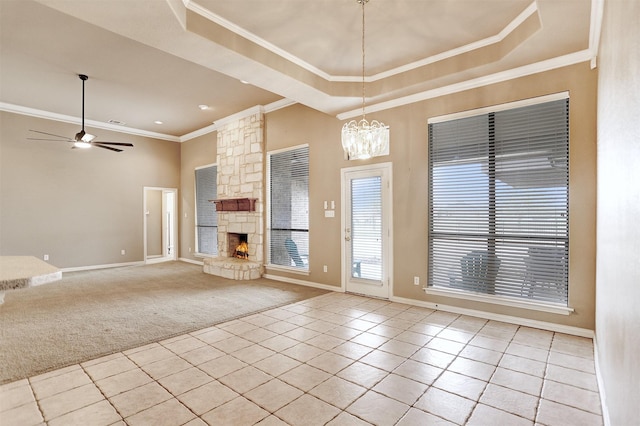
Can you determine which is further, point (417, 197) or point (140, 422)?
point (417, 197)

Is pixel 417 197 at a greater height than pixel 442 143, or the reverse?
pixel 442 143

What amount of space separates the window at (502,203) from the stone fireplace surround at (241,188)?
139 inches

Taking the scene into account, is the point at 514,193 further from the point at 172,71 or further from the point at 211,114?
the point at 211,114

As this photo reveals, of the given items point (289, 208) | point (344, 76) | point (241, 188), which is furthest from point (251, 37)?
point (241, 188)

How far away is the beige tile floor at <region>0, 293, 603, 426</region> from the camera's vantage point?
2.09 meters

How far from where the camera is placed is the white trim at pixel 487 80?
3.43 meters

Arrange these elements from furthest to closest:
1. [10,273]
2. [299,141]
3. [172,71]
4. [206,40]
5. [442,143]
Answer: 1. [299,141]
2. [172,71]
3. [442,143]
4. [206,40]
5. [10,273]

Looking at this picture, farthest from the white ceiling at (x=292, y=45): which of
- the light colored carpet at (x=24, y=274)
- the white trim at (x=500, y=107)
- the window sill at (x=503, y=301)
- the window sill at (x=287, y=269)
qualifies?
the window sill at (x=287, y=269)

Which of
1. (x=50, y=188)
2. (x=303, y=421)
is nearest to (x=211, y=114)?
(x=50, y=188)

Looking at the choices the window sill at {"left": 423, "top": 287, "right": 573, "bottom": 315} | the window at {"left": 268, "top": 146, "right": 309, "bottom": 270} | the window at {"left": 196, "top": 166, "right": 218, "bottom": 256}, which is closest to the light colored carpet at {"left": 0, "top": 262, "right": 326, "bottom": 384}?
the window at {"left": 268, "top": 146, "right": 309, "bottom": 270}

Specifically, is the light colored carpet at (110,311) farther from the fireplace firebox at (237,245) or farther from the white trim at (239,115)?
the white trim at (239,115)

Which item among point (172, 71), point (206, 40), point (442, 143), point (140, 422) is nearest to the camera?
point (140, 422)

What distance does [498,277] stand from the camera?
3.90m

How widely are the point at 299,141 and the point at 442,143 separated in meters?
2.67
